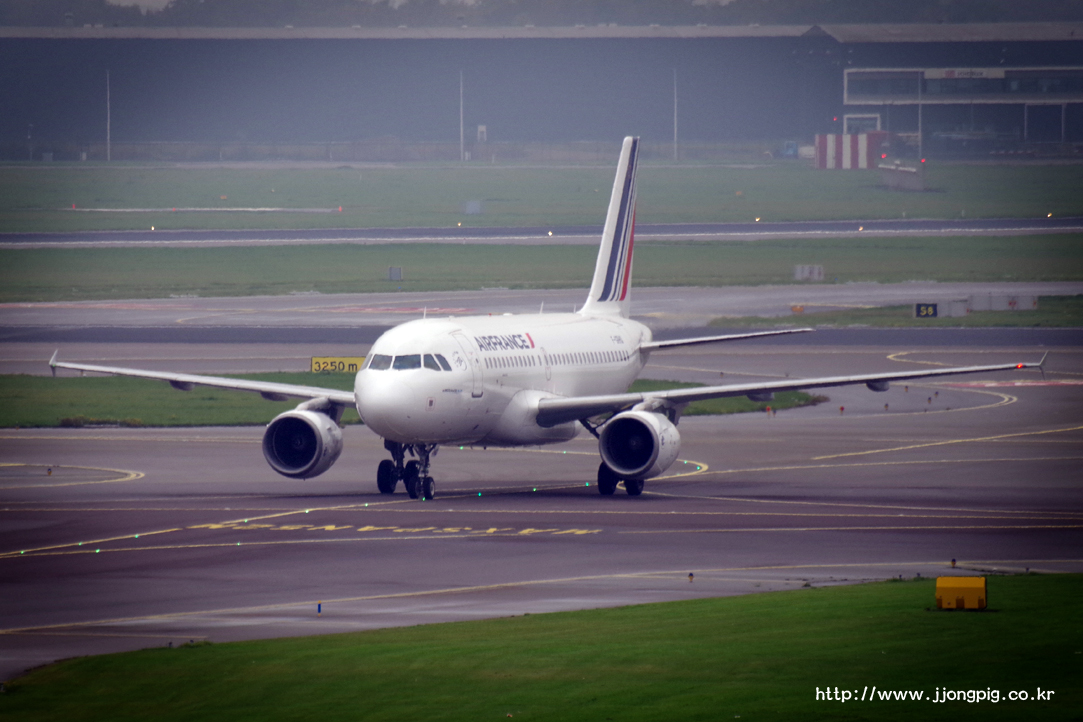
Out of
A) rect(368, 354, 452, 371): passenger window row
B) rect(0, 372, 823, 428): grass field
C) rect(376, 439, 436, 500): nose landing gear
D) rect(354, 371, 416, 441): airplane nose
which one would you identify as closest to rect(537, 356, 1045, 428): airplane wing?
rect(376, 439, 436, 500): nose landing gear

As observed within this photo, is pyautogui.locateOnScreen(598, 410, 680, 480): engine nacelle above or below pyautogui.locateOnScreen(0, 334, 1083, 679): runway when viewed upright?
above

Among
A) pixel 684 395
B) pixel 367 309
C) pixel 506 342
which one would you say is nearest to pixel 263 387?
pixel 506 342

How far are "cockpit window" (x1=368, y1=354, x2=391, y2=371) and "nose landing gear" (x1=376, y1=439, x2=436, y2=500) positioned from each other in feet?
7.39

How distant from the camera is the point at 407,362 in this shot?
41.1 metres

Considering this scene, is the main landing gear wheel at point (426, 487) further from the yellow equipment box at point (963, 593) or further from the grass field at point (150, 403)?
the yellow equipment box at point (963, 593)

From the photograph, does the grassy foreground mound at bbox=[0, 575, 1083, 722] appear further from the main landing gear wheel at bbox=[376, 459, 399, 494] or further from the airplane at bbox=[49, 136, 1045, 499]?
the main landing gear wheel at bbox=[376, 459, 399, 494]

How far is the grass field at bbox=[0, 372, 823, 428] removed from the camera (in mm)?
58000

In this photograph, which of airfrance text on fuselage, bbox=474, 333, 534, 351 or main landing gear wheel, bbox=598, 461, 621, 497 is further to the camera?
airfrance text on fuselage, bbox=474, 333, 534, 351

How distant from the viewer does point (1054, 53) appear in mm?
194250

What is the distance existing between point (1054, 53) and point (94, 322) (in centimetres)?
13658

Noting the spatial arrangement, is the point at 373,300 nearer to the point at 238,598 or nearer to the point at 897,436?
the point at 897,436

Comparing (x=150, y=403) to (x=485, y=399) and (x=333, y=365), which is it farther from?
(x=485, y=399)

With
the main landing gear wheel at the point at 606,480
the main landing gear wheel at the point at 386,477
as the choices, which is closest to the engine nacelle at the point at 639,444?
the main landing gear wheel at the point at 606,480

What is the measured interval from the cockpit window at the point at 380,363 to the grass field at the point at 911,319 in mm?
44706
